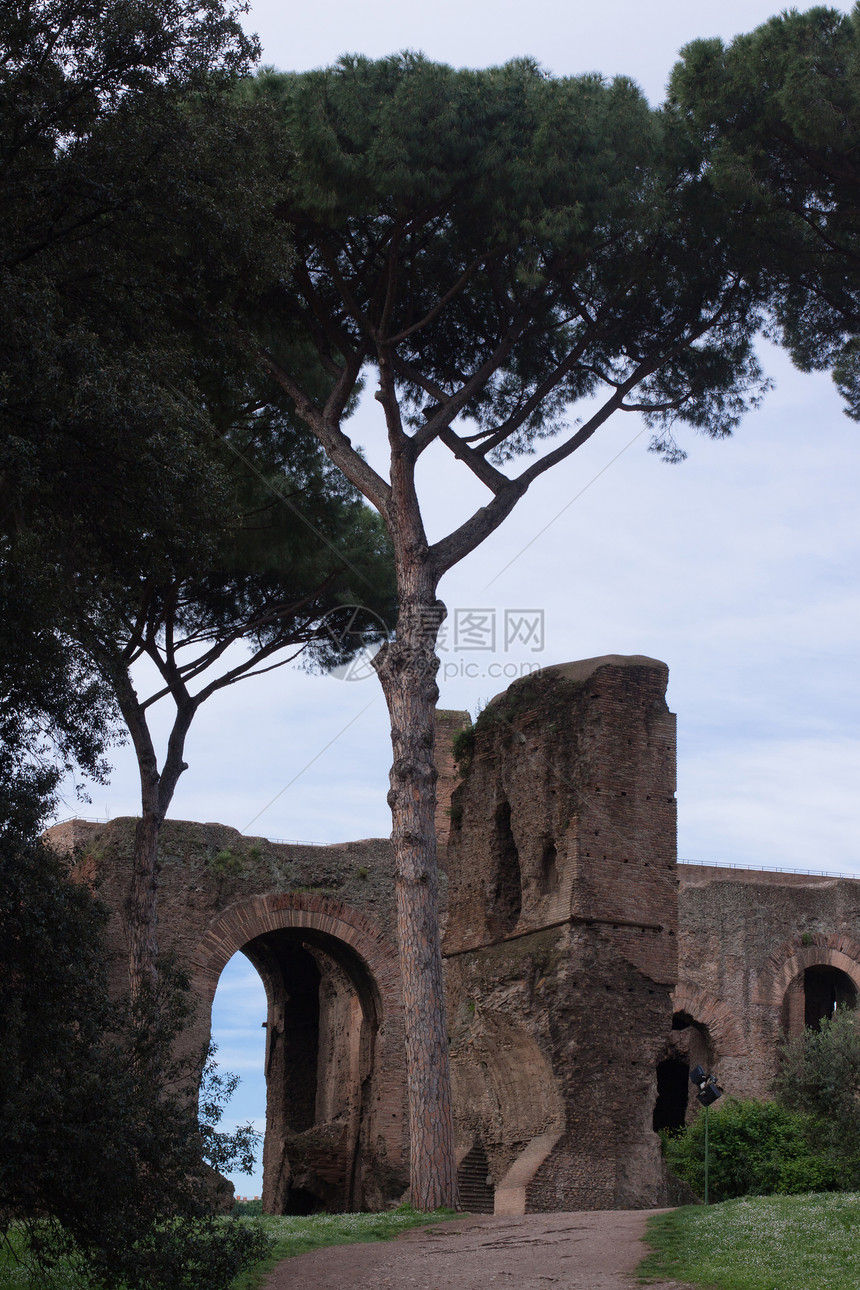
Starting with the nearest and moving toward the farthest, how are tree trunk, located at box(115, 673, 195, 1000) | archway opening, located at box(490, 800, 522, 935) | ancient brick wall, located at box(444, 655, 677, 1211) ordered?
ancient brick wall, located at box(444, 655, 677, 1211) → archway opening, located at box(490, 800, 522, 935) → tree trunk, located at box(115, 673, 195, 1000)

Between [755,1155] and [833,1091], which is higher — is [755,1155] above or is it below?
below

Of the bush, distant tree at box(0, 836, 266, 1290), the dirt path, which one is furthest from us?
the bush

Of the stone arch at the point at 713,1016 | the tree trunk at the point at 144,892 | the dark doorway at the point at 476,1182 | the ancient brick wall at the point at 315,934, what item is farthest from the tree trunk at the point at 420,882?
the stone arch at the point at 713,1016

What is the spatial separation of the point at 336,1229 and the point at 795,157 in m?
8.62

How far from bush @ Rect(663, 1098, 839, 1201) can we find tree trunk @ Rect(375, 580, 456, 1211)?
5.76 metres

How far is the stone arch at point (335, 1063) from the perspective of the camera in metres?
14.8

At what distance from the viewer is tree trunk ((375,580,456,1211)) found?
8828 millimetres

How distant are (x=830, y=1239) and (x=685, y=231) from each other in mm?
8246

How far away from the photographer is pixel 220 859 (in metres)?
14.9

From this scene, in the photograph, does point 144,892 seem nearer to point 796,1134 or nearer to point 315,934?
point 315,934

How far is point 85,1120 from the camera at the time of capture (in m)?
5.05

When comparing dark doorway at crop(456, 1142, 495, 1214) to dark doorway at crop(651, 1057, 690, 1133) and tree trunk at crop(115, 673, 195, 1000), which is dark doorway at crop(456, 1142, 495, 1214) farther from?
dark doorway at crop(651, 1057, 690, 1133)

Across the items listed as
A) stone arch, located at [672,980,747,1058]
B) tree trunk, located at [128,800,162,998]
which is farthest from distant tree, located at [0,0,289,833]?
stone arch, located at [672,980,747,1058]

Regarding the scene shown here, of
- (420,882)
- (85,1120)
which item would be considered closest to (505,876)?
(420,882)
